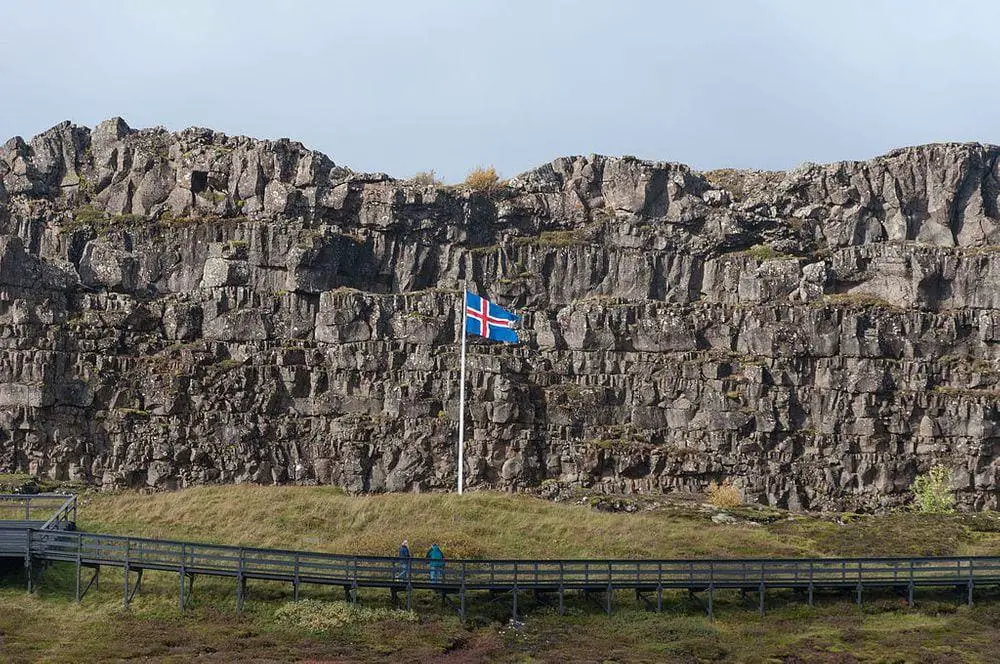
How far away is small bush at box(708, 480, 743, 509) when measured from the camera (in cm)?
7488

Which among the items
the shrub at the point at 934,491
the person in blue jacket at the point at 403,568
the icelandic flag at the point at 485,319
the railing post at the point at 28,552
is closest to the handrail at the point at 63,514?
the railing post at the point at 28,552

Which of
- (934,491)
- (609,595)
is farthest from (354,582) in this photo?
(934,491)

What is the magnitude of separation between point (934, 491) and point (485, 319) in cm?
2783

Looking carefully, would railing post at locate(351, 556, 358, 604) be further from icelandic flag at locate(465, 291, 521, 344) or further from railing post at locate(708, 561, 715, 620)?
icelandic flag at locate(465, 291, 521, 344)

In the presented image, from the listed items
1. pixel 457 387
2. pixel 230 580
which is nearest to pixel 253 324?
pixel 457 387

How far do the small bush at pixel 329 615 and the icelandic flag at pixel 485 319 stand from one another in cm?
2158

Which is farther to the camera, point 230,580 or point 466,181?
point 466,181

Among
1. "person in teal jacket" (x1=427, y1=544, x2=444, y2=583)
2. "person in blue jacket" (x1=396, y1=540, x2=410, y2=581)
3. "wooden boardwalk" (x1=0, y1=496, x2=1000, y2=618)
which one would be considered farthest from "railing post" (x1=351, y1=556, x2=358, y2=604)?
"person in teal jacket" (x1=427, y1=544, x2=444, y2=583)

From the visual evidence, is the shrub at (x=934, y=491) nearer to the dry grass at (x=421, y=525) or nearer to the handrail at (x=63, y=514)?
the dry grass at (x=421, y=525)

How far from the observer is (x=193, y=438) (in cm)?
7788

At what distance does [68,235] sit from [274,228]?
12.9m

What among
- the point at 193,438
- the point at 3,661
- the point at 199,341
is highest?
the point at 199,341

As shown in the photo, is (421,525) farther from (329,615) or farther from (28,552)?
(28,552)

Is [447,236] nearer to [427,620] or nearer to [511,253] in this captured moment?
[511,253]
